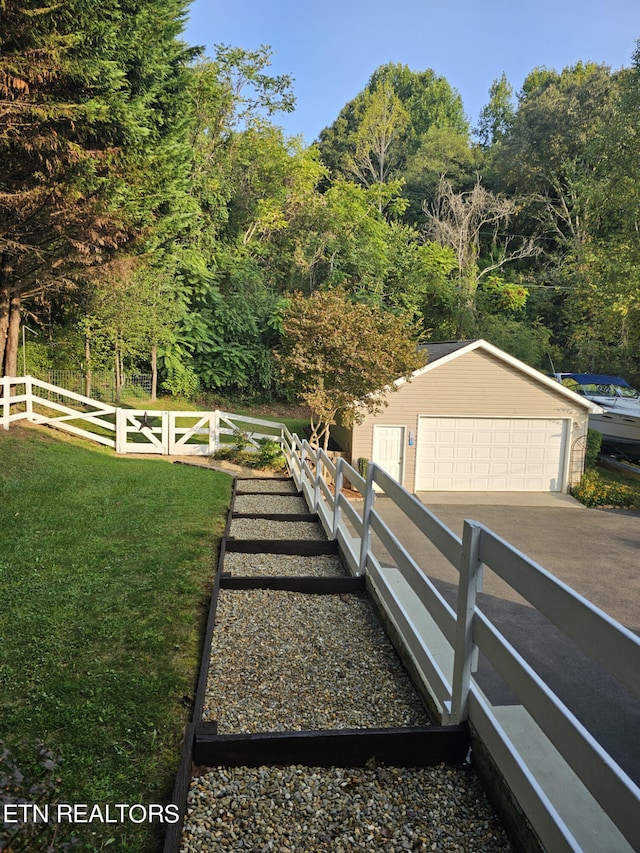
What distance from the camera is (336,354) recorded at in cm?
1534

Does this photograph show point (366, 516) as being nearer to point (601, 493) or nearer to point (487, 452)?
point (487, 452)

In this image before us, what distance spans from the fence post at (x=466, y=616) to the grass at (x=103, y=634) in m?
1.44

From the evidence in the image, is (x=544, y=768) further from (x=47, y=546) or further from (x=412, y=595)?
(x=47, y=546)

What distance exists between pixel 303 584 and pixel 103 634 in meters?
1.80

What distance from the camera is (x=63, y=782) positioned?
258cm

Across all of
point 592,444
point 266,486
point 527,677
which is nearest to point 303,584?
point 527,677

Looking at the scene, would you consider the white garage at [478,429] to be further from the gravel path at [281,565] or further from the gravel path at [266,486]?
the gravel path at [281,565]

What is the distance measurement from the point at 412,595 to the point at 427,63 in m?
59.9

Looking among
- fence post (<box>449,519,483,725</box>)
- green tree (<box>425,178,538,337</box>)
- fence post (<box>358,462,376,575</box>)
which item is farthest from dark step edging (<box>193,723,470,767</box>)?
green tree (<box>425,178,538,337</box>)

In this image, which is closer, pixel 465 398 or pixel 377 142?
pixel 465 398

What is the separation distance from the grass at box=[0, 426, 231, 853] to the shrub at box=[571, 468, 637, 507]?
1279 centimetres

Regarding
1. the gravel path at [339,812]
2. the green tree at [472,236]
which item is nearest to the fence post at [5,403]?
the gravel path at [339,812]

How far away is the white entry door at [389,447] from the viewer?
688 inches

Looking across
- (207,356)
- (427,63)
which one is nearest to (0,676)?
(207,356)
